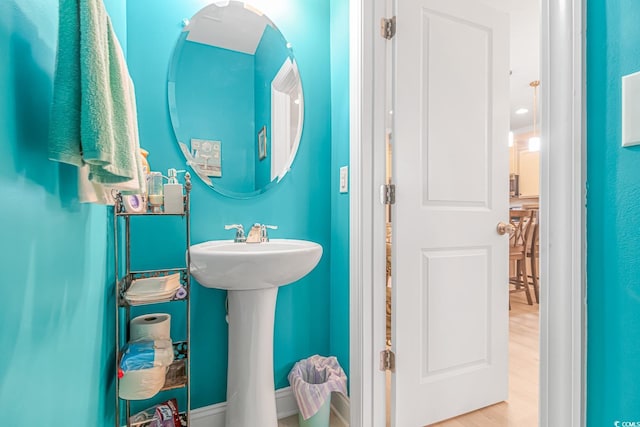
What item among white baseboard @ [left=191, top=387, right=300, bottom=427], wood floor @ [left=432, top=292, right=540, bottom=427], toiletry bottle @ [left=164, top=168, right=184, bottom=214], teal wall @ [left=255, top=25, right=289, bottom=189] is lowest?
wood floor @ [left=432, top=292, right=540, bottom=427]

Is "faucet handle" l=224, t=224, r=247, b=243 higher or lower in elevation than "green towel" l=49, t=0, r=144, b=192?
lower

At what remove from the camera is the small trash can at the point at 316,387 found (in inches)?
53.0

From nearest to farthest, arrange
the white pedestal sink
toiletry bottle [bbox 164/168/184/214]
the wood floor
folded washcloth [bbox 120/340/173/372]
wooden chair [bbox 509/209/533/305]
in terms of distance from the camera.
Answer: folded washcloth [bbox 120/340/173/372] < toiletry bottle [bbox 164/168/184/214] < the white pedestal sink < the wood floor < wooden chair [bbox 509/209/533/305]

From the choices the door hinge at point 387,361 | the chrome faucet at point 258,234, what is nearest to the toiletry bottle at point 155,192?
the chrome faucet at point 258,234

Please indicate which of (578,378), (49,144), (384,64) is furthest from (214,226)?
(578,378)

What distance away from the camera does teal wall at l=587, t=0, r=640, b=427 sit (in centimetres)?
52

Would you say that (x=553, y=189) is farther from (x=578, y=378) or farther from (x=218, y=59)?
(x=218, y=59)

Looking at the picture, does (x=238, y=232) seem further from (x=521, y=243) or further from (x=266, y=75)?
(x=521, y=243)

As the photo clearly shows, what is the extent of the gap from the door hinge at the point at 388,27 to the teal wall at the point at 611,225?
0.93 m

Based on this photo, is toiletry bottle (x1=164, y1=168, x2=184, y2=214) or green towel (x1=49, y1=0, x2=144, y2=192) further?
toiletry bottle (x1=164, y1=168, x2=184, y2=214)

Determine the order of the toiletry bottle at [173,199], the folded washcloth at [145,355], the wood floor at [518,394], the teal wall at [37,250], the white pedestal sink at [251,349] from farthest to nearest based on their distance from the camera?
the wood floor at [518,394] < the white pedestal sink at [251,349] < the toiletry bottle at [173,199] < the folded washcloth at [145,355] < the teal wall at [37,250]

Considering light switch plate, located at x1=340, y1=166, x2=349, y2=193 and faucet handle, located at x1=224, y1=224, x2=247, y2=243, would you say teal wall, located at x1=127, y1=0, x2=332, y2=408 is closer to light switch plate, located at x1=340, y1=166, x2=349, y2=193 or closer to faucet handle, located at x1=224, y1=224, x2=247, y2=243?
faucet handle, located at x1=224, y1=224, x2=247, y2=243

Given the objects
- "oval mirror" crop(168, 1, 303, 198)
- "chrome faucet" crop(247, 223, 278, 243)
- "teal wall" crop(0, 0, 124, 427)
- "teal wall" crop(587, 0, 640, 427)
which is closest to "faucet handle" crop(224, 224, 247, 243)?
"chrome faucet" crop(247, 223, 278, 243)

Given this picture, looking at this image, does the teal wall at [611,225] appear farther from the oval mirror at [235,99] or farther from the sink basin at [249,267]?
the oval mirror at [235,99]
